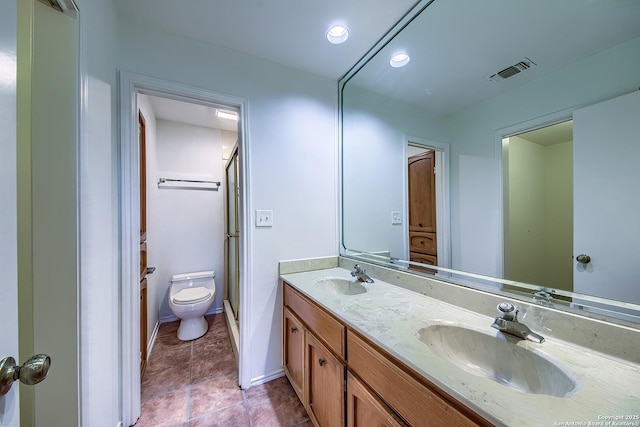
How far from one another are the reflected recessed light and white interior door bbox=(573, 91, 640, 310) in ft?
3.36

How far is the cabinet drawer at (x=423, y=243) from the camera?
1.42 metres

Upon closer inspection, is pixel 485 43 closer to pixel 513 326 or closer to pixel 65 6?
pixel 513 326

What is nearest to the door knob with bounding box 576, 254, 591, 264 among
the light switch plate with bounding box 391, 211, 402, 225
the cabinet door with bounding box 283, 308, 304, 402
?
the light switch plate with bounding box 391, 211, 402, 225

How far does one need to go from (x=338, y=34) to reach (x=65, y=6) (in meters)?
1.30

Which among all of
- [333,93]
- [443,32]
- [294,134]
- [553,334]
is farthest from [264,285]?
[443,32]

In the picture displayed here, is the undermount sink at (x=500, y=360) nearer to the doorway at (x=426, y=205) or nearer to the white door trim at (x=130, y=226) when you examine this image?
the doorway at (x=426, y=205)

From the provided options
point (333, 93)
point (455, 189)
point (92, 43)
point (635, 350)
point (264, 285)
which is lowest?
point (264, 285)

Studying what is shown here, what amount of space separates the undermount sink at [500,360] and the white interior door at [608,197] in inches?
14.1

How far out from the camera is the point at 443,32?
4.38 feet

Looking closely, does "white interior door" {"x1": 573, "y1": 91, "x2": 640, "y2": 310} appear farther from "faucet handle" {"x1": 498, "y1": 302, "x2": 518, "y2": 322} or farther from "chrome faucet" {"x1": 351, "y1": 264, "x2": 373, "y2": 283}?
"chrome faucet" {"x1": 351, "y1": 264, "x2": 373, "y2": 283}

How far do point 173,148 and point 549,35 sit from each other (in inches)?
127

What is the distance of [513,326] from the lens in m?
0.80

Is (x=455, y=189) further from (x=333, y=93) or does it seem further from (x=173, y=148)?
(x=173, y=148)

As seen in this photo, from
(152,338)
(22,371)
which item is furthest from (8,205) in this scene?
(152,338)
